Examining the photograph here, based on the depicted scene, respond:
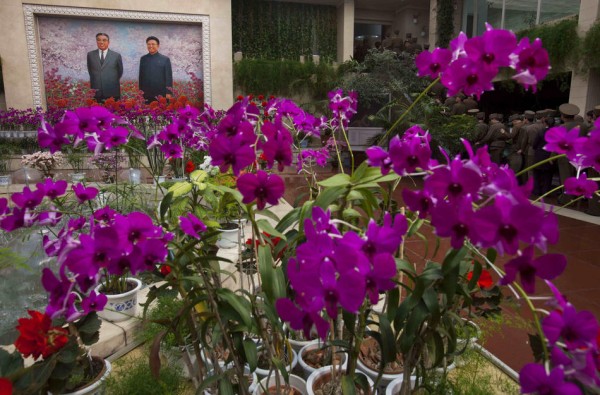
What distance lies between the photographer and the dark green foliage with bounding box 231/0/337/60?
1222 cm

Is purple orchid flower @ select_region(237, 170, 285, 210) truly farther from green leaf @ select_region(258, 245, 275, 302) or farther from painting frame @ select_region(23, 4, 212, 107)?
painting frame @ select_region(23, 4, 212, 107)

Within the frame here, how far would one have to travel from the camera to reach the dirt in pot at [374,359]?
1490 mm

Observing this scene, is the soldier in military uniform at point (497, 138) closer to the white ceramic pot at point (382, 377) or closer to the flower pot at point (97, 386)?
the white ceramic pot at point (382, 377)

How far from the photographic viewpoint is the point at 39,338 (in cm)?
93

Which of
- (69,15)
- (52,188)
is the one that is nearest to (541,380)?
(52,188)

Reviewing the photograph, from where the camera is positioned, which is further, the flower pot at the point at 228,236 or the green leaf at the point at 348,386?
the flower pot at the point at 228,236

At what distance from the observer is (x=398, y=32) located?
42.4 ft

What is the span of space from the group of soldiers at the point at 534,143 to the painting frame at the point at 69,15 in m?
6.85

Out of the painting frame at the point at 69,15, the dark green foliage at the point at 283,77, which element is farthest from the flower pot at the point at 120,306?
the dark green foliage at the point at 283,77

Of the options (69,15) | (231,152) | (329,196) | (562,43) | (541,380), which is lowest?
(541,380)

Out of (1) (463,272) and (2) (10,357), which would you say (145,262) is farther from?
(1) (463,272)

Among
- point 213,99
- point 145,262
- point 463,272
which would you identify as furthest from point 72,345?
point 213,99

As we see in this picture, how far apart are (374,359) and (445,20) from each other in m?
11.8

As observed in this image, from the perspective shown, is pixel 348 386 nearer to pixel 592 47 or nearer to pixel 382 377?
pixel 382 377
